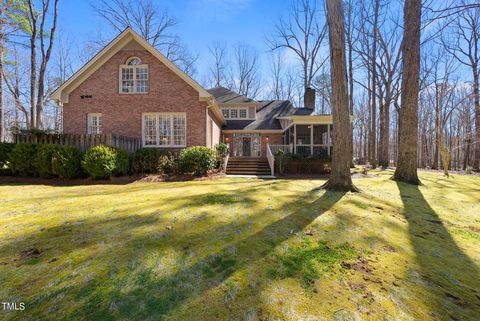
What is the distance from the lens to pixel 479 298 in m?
2.49

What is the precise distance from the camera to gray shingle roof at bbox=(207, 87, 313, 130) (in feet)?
65.8

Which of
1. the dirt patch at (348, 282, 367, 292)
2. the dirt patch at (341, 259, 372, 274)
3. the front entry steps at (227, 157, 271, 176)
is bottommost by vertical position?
the dirt patch at (348, 282, 367, 292)

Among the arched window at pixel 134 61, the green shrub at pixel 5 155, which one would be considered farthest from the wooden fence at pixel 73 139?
the arched window at pixel 134 61

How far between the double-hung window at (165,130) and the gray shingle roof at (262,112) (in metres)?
6.65

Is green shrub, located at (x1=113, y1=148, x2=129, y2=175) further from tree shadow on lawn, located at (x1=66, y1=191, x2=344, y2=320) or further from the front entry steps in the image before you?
tree shadow on lawn, located at (x1=66, y1=191, x2=344, y2=320)

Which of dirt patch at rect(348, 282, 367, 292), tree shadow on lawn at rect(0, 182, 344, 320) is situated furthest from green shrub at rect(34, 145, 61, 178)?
dirt patch at rect(348, 282, 367, 292)

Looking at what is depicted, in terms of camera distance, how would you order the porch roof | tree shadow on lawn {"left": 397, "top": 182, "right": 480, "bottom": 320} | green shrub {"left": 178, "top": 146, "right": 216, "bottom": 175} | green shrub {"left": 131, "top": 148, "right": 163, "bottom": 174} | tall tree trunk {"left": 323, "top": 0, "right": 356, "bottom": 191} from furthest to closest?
1. the porch roof
2. green shrub {"left": 178, "top": 146, "right": 216, "bottom": 175}
3. green shrub {"left": 131, "top": 148, "right": 163, "bottom": 174}
4. tall tree trunk {"left": 323, "top": 0, "right": 356, "bottom": 191}
5. tree shadow on lawn {"left": 397, "top": 182, "right": 480, "bottom": 320}

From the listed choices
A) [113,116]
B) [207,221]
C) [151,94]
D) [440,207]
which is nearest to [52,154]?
[113,116]

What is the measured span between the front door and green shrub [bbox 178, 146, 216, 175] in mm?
8644

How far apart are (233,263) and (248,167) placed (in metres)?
11.9

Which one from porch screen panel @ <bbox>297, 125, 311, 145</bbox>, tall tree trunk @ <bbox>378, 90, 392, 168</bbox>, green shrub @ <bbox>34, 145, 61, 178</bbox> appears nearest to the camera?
green shrub @ <bbox>34, 145, 61, 178</bbox>

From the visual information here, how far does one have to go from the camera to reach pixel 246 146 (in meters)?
20.2

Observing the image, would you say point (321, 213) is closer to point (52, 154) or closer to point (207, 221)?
point (207, 221)

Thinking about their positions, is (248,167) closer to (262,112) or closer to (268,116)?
(268,116)
